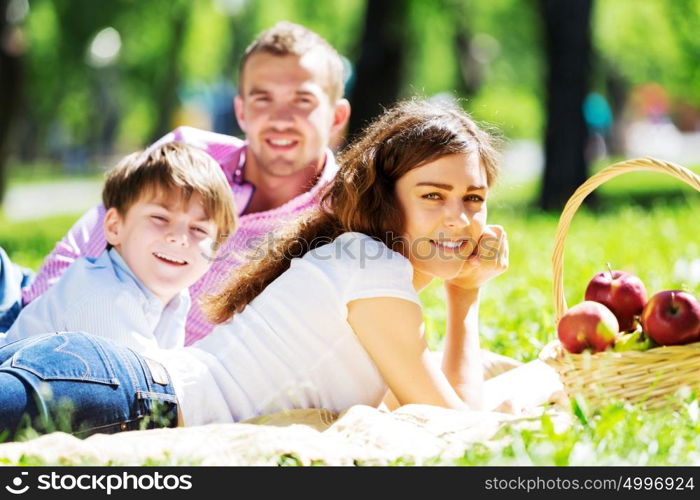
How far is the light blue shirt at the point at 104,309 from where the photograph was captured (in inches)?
133

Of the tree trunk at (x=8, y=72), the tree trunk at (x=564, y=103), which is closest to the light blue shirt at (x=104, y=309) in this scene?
the tree trunk at (x=564, y=103)

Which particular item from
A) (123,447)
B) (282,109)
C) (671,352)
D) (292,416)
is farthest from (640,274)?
(123,447)

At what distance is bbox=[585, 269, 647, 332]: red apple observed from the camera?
11.2ft

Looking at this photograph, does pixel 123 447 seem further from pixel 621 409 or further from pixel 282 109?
pixel 282 109

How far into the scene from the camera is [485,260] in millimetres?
3457

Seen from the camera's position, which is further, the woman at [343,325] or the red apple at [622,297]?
the red apple at [622,297]

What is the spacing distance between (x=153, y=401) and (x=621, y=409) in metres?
1.46

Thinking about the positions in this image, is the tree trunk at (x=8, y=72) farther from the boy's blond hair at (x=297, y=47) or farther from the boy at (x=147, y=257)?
the boy at (x=147, y=257)

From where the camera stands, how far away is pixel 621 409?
2.95 m

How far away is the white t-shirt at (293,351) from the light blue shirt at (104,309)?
22 centimetres

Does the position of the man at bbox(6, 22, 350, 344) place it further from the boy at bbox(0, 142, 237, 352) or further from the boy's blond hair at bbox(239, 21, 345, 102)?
the boy at bbox(0, 142, 237, 352)

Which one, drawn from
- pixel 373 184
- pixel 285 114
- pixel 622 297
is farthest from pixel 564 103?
pixel 373 184

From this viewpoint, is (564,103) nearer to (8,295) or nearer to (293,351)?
(8,295)
